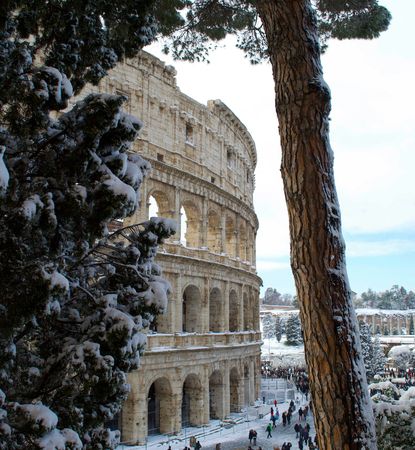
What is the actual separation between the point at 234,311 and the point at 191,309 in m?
4.53

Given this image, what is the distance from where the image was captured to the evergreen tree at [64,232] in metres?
6.33

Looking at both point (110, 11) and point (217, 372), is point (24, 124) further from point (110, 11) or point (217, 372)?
point (217, 372)

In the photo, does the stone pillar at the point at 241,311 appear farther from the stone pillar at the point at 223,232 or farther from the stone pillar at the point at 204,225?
the stone pillar at the point at 204,225

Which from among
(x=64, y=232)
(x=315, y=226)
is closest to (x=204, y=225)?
(x=64, y=232)

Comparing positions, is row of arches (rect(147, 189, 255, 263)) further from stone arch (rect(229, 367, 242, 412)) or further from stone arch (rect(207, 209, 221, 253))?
stone arch (rect(229, 367, 242, 412))

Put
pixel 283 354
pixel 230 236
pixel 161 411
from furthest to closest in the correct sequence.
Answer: pixel 283 354, pixel 230 236, pixel 161 411

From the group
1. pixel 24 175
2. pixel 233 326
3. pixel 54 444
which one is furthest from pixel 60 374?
pixel 233 326

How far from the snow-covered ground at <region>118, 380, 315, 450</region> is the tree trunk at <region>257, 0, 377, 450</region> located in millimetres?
16441

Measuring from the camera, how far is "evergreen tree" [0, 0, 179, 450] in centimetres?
633

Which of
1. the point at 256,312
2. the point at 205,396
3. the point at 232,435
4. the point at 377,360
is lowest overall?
the point at 232,435

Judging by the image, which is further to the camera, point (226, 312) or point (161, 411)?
point (226, 312)

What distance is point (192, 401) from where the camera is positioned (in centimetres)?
2302

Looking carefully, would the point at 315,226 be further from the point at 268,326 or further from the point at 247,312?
the point at 268,326

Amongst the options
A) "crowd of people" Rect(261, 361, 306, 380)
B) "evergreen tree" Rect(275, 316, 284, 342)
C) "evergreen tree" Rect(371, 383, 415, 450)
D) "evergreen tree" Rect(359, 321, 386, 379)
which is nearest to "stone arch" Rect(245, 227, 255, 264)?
"evergreen tree" Rect(359, 321, 386, 379)
